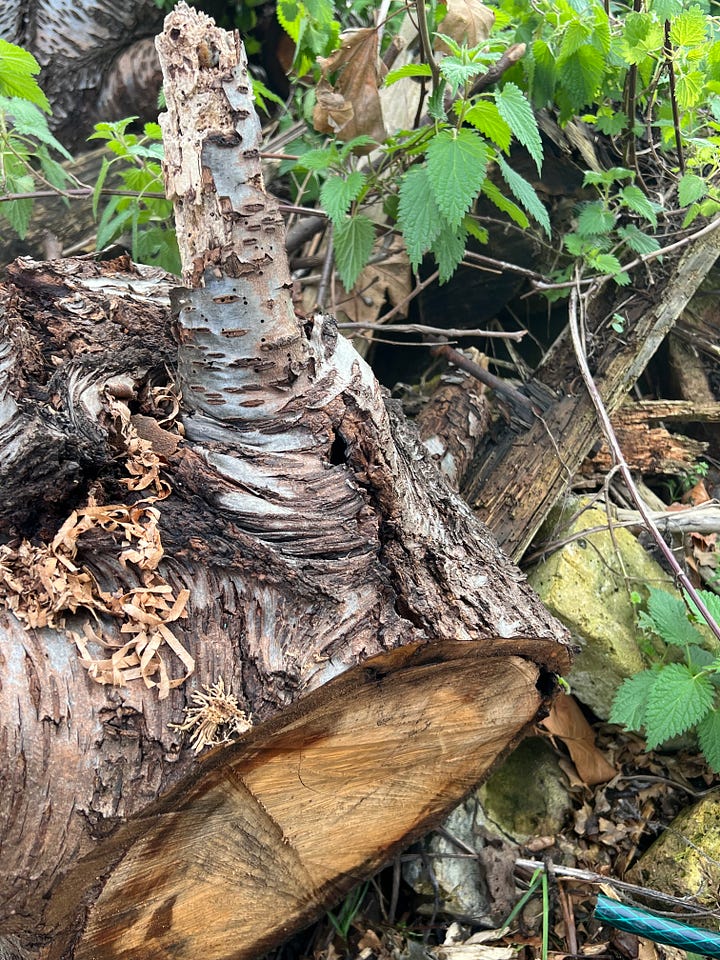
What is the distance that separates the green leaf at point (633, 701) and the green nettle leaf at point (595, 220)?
1.23 m

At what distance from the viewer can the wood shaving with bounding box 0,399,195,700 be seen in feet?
3.21

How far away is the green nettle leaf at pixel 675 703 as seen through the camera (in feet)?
4.86

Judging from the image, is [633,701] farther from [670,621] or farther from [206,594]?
[206,594]

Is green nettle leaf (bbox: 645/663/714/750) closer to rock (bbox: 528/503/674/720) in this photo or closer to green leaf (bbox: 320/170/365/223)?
rock (bbox: 528/503/674/720)

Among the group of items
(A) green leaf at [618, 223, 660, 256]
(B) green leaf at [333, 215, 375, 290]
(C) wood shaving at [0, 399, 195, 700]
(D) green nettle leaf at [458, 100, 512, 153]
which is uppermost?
(D) green nettle leaf at [458, 100, 512, 153]

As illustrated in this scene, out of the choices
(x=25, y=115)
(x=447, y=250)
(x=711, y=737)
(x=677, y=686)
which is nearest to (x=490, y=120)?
(x=447, y=250)

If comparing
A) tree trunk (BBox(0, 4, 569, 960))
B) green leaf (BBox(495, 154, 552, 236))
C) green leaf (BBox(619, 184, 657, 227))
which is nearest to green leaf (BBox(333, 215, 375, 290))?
green leaf (BBox(495, 154, 552, 236))

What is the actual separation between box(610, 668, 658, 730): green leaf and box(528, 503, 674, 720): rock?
14cm

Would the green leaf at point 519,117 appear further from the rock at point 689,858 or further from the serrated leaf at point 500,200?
the rock at point 689,858

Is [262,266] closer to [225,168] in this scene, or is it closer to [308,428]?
[225,168]

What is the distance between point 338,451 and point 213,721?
1.61ft

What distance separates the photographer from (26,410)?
109cm

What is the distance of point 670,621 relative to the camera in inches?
66.1

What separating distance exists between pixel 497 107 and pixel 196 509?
105cm
